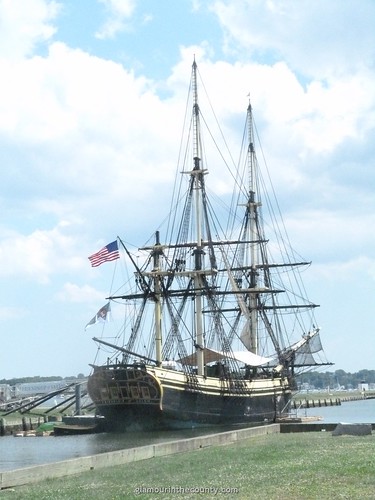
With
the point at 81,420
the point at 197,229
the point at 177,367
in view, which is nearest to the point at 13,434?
the point at 81,420

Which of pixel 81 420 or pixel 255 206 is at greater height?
Answer: pixel 255 206

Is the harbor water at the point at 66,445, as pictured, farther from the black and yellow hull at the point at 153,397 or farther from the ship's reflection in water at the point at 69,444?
the black and yellow hull at the point at 153,397

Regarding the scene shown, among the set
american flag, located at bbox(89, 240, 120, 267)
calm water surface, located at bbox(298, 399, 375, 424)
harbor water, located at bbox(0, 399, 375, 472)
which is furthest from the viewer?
calm water surface, located at bbox(298, 399, 375, 424)

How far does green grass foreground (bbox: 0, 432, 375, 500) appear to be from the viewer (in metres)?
16.4

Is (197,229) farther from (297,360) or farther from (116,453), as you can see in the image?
(116,453)

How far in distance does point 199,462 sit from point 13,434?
42.4 metres

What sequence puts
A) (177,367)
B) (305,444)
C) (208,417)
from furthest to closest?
(177,367)
(208,417)
(305,444)

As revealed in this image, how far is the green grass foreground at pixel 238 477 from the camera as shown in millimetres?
16375

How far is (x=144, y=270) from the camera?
66.0 metres

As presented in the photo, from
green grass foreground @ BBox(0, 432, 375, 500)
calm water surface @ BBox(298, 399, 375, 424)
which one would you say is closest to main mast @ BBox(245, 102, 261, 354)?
calm water surface @ BBox(298, 399, 375, 424)

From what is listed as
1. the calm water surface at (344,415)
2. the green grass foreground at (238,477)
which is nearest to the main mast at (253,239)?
the calm water surface at (344,415)

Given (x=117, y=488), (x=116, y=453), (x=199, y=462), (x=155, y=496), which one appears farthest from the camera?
(x=116, y=453)

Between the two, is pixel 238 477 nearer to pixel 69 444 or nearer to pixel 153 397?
pixel 69 444

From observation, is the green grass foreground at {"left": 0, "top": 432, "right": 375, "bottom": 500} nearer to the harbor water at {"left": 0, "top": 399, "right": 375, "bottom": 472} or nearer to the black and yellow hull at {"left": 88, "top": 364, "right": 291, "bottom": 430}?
the harbor water at {"left": 0, "top": 399, "right": 375, "bottom": 472}
